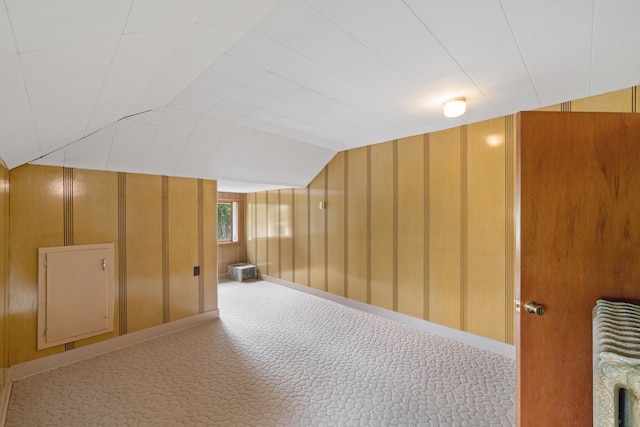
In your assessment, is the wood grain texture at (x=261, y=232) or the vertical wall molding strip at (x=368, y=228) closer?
the vertical wall molding strip at (x=368, y=228)

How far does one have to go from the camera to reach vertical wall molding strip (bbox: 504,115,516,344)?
108 inches

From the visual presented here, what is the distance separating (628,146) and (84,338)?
4.49 meters

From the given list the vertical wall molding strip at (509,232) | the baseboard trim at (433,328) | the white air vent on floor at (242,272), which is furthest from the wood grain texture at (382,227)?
the white air vent on floor at (242,272)

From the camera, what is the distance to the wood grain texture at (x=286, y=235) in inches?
207

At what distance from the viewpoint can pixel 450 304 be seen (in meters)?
3.19

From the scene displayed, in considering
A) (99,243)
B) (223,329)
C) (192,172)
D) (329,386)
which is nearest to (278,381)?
(329,386)

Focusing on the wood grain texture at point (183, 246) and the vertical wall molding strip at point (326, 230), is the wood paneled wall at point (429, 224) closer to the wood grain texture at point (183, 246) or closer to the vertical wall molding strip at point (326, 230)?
the vertical wall molding strip at point (326, 230)

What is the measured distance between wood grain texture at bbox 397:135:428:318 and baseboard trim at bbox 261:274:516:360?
0.35 feet

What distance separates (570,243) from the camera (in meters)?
1.43

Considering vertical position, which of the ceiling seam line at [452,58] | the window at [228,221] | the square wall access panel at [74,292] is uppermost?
the ceiling seam line at [452,58]

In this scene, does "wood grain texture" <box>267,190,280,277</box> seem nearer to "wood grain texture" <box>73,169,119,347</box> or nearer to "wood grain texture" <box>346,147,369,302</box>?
"wood grain texture" <box>346,147,369,302</box>

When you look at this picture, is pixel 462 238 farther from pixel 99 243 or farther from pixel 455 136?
pixel 99 243

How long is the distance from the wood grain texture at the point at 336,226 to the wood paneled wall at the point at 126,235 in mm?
1784

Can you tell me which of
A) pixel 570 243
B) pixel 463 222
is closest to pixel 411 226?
pixel 463 222
